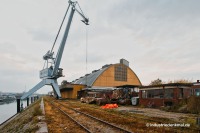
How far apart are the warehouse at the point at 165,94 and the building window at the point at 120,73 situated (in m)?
46.9

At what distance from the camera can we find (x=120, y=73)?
7806 centimetres

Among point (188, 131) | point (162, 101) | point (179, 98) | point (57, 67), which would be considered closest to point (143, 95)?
point (162, 101)

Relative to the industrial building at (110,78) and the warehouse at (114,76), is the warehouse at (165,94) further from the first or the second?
the warehouse at (114,76)

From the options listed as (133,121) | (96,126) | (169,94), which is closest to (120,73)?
(169,94)

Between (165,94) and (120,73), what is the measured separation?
2034 inches

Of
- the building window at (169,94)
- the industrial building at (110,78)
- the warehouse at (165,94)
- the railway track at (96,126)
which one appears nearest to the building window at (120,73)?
the industrial building at (110,78)

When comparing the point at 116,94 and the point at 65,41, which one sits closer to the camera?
the point at 116,94

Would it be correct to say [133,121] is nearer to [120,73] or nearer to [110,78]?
[110,78]

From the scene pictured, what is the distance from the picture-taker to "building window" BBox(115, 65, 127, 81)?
7712 centimetres

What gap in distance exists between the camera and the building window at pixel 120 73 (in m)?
77.1

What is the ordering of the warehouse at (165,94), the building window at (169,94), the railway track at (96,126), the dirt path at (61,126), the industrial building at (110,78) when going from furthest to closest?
the industrial building at (110,78) → the building window at (169,94) → the warehouse at (165,94) → the dirt path at (61,126) → the railway track at (96,126)

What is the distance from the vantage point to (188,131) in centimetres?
1136

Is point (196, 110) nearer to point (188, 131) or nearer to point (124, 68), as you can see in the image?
point (188, 131)

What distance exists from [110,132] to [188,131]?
→ 4.26 metres
